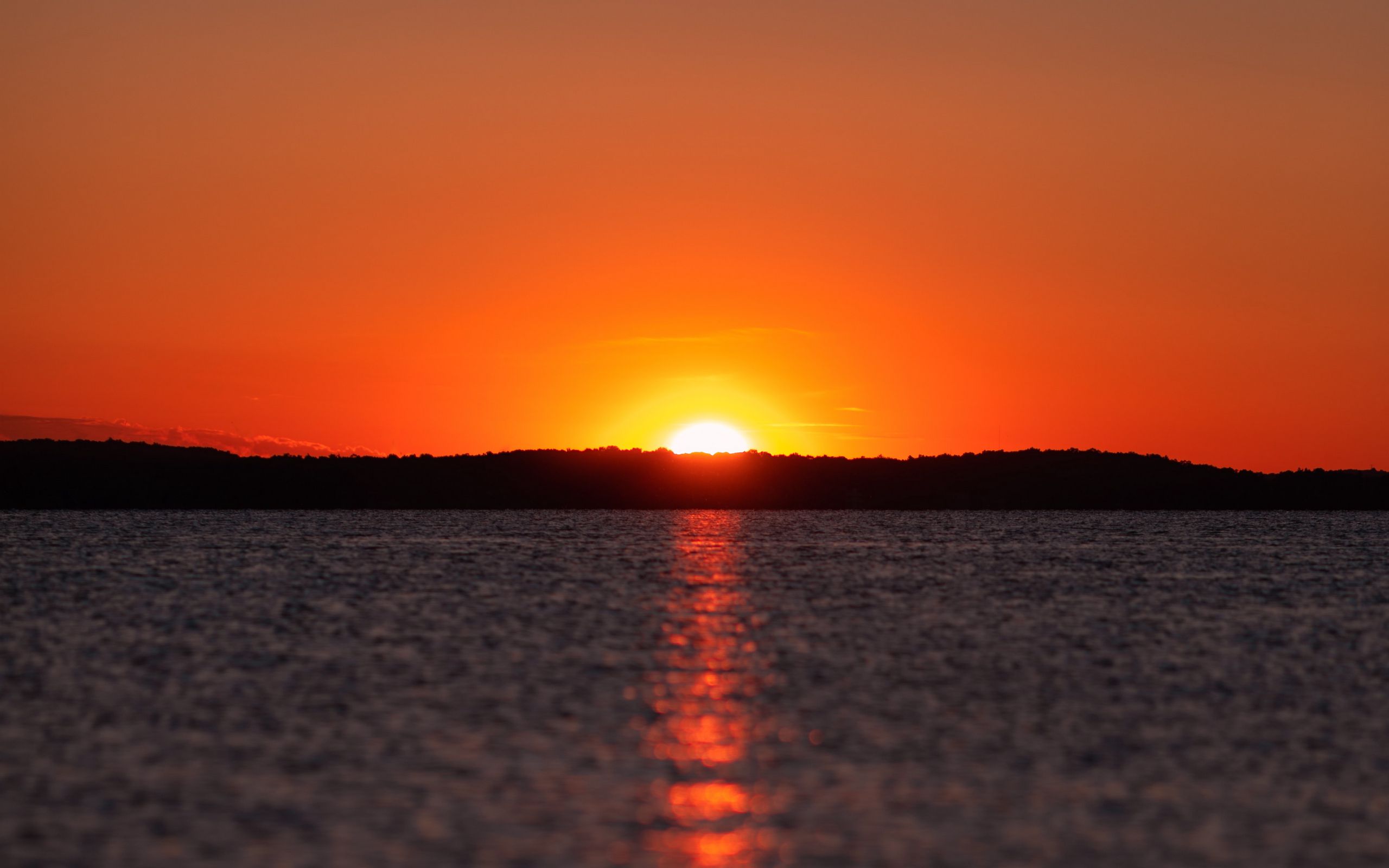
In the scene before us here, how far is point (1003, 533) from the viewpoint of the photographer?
641ft

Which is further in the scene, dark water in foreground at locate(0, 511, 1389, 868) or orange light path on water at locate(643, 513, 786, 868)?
dark water in foreground at locate(0, 511, 1389, 868)

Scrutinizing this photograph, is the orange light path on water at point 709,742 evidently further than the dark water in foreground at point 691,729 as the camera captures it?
No

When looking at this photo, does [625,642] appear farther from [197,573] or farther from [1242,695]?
[197,573]

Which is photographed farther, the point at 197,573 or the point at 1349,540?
the point at 1349,540

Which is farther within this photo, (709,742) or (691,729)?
(691,729)

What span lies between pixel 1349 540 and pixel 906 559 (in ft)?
252

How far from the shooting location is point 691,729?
1453 inches

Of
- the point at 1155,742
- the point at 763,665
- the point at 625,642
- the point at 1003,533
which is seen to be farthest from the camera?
the point at 1003,533

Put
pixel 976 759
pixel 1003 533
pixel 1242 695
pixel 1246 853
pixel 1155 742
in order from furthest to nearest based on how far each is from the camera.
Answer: pixel 1003 533
pixel 1242 695
pixel 1155 742
pixel 976 759
pixel 1246 853

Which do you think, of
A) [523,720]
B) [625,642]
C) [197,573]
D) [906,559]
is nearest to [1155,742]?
[523,720]

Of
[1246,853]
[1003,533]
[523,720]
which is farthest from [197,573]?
[1003,533]

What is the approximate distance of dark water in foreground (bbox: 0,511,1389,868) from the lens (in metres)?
25.9

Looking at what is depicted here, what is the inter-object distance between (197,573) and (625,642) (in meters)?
51.6

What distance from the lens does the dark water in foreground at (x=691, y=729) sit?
25891mm
